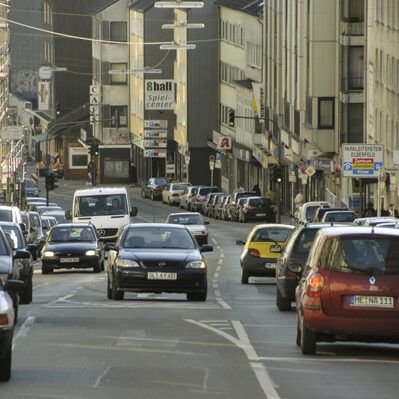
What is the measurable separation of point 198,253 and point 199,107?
85850mm

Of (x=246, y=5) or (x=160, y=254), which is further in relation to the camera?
A: (x=246, y=5)

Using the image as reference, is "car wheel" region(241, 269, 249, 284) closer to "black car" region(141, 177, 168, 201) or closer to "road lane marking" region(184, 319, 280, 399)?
"road lane marking" region(184, 319, 280, 399)

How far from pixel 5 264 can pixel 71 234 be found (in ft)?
71.3

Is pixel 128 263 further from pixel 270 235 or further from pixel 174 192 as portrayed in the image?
pixel 174 192

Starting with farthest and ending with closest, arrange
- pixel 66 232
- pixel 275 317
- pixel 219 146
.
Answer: pixel 219 146 < pixel 66 232 < pixel 275 317

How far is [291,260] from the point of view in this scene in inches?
934

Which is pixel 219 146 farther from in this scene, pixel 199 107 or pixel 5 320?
pixel 5 320

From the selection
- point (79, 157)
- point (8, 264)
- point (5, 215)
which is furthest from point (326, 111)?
point (79, 157)

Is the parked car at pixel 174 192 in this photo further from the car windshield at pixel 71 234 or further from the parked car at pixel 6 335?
the parked car at pixel 6 335

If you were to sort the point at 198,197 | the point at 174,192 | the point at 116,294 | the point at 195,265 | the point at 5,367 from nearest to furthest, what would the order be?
the point at 5,367, the point at 195,265, the point at 116,294, the point at 198,197, the point at 174,192

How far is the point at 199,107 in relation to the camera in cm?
11056

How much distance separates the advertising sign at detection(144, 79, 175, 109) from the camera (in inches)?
4355

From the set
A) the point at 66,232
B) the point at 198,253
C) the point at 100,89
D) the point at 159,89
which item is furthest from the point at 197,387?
the point at 100,89

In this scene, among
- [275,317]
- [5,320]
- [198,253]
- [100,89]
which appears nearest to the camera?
[5,320]
